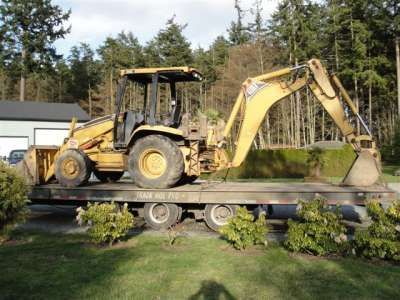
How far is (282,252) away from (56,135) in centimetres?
3569

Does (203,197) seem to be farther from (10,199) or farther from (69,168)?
(10,199)

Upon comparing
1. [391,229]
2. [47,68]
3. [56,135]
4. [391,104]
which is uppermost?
[47,68]

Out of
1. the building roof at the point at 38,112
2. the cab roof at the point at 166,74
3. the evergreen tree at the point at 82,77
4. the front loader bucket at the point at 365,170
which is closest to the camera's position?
the front loader bucket at the point at 365,170

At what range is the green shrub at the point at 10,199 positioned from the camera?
7254 millimetres

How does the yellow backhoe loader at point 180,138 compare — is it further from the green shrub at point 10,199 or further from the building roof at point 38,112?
the building roof at point 38,112

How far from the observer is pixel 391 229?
7.46 metres

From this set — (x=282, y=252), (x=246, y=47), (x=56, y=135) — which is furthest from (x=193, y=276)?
(x=246, y=47)

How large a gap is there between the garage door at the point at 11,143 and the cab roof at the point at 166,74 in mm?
29317

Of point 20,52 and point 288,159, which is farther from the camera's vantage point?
point 20,52

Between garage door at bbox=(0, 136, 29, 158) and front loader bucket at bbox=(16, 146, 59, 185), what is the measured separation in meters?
27.5

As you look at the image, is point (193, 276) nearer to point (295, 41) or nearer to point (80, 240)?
point (80, 240)

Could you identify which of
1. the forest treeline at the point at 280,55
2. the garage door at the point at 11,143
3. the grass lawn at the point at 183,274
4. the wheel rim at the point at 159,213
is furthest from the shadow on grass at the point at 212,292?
the garage door at the point at 11,143

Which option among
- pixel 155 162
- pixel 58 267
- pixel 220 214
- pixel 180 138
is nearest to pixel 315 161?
pixel 180 138

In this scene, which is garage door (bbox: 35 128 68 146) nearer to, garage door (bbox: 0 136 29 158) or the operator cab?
garage door (bbox: 0 136 29 158)
